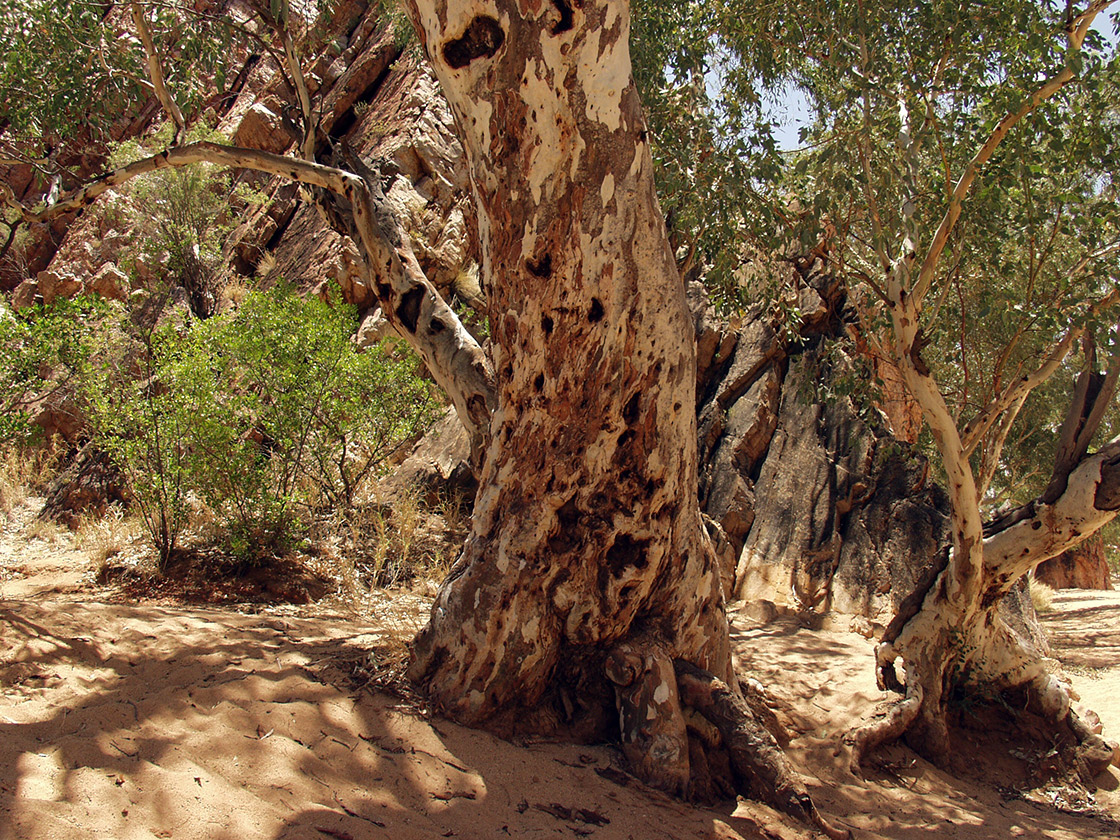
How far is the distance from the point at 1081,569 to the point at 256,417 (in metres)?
19.8

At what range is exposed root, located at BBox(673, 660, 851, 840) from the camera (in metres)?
3.37

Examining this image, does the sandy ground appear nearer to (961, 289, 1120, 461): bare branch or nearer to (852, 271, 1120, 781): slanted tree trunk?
(852, 271, 1120, 781): slanted tree trunk

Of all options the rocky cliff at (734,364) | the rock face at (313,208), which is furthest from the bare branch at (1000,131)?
the rock face at (313,208)

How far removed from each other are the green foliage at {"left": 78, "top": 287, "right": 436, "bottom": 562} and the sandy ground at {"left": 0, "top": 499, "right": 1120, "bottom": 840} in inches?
37.3

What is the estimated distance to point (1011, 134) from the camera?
217 inches

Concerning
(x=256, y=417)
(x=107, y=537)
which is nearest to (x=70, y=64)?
(x=256, y=417)

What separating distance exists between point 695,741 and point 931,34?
5.32 metres

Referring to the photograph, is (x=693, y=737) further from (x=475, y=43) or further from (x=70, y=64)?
(x=70, y=64)

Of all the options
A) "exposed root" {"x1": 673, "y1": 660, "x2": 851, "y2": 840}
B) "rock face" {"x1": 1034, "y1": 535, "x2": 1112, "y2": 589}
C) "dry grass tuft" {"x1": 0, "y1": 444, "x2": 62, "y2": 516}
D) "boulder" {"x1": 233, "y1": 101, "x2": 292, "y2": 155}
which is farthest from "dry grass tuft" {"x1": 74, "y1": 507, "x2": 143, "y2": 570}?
"rock face" {"x1": 1034, "y1": 535, "x2": 1112, "y2": 589}

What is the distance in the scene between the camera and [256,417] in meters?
6.77

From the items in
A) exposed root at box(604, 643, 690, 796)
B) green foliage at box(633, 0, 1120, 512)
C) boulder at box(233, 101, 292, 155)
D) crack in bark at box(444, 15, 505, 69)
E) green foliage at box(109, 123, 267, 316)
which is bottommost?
exposed root at box(604, 643, 690, 796)

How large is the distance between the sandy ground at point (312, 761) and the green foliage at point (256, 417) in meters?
0.95

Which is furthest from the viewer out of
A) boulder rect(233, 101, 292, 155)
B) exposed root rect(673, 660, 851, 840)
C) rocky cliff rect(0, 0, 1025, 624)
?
boulder rect(233, 101, 292, 155)

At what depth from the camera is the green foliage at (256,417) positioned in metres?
5.92
